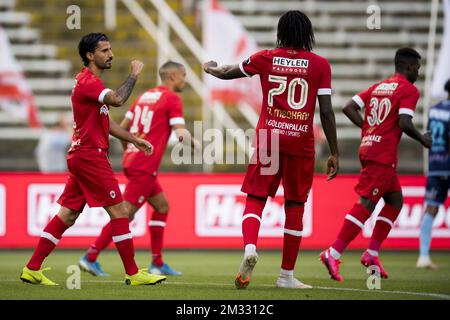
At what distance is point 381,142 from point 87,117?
3195mm

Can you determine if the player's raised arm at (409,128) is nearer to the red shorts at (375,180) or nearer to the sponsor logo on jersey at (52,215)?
the red shorts at (375,180)

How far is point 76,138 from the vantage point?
8.33m

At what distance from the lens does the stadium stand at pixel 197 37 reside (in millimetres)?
21125

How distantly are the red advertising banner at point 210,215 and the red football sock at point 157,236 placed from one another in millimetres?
3331

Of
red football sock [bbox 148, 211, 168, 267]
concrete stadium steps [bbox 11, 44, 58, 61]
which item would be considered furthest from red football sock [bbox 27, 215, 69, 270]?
concrete stadium steps [bbox 11, 44, 58, 61]

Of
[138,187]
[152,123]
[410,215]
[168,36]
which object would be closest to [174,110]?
[152,123]

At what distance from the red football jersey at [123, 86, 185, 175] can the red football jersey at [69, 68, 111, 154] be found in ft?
7.19

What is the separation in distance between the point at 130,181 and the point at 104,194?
229 centimetres

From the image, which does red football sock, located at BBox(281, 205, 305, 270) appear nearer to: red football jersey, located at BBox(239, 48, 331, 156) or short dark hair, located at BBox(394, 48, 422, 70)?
red football jersey, located at BBox(239, 48, 331, 156)

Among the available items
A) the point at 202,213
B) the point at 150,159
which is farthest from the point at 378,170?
the point at 202,213

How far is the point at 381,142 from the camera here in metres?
9.92

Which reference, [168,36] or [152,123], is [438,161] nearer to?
[152,123]

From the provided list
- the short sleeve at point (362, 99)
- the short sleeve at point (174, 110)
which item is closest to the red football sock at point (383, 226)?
the short sleeve at point (362, 99)
